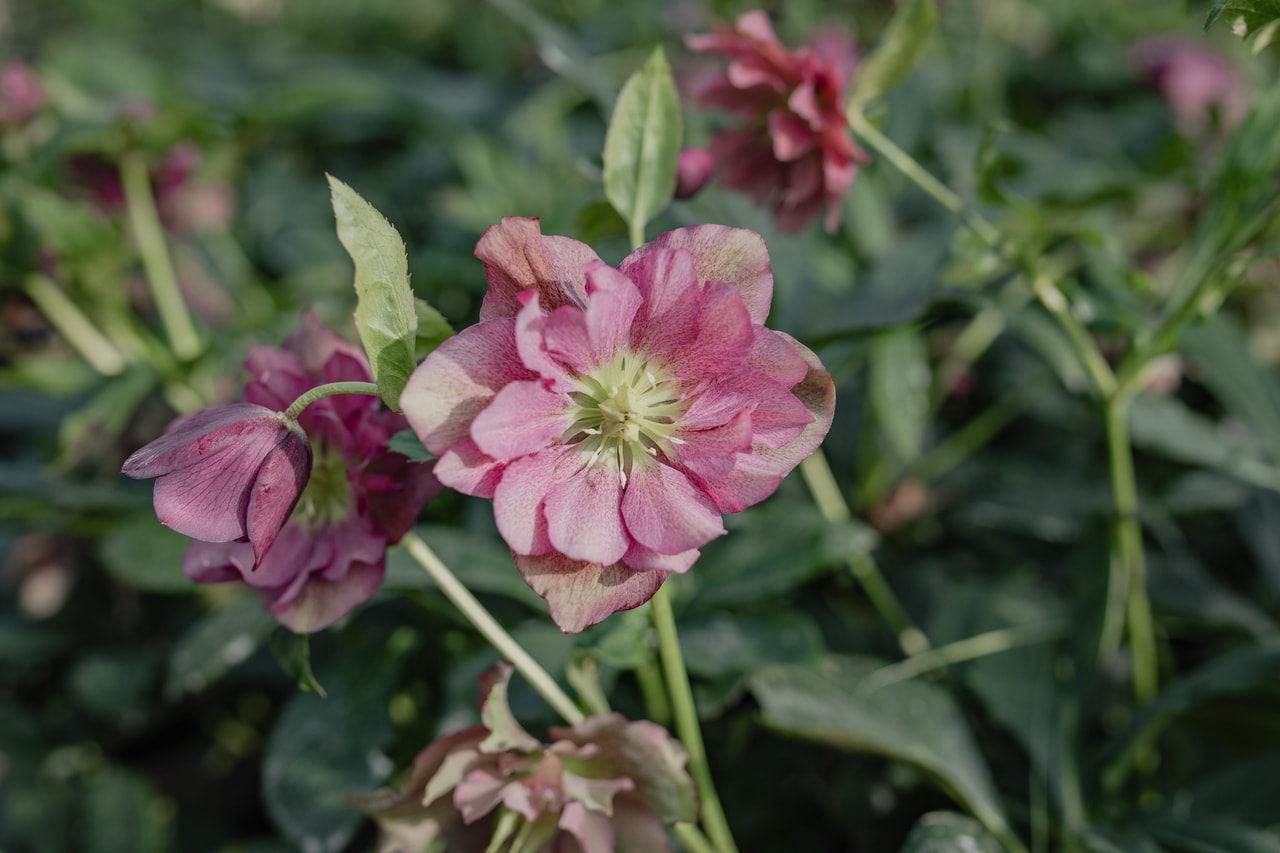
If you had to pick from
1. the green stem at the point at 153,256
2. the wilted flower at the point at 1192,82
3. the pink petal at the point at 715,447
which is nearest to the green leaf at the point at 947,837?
the pink petal at the point at 715,447

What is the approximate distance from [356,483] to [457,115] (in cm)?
120

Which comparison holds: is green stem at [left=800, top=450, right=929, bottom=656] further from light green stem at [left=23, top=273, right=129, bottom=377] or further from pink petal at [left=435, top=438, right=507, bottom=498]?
light green stem at [left=23, top=273, right=129, bottom=377]

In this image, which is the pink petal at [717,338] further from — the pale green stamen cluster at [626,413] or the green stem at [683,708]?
the green stem at [683,708]

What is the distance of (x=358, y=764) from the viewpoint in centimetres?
69

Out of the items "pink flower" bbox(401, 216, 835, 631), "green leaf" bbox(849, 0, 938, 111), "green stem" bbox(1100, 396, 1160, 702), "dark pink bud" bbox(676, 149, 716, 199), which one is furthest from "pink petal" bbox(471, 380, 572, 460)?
"green stem" bbox(1100, 396, 1160, 702)

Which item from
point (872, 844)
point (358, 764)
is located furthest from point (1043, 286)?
point (358, 764)

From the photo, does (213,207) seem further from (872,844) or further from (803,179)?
(872,844)

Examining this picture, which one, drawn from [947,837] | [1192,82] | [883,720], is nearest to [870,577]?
[883,720]

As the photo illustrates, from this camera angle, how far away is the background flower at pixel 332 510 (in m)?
0.47

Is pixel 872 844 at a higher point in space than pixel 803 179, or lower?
lower

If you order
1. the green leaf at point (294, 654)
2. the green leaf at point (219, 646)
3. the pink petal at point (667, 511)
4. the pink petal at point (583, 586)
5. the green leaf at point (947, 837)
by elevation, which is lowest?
the green leaf at point (219, 646)

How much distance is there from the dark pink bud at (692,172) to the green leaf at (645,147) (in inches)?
1.6

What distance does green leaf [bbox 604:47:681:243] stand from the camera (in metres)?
0.53

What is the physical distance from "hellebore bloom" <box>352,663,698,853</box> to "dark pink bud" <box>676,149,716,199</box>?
12.8 inches
